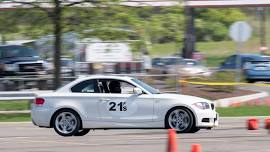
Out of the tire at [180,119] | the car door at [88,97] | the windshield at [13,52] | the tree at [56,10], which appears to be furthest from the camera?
the windshield at [13,52]

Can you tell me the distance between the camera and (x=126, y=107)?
16734 mm

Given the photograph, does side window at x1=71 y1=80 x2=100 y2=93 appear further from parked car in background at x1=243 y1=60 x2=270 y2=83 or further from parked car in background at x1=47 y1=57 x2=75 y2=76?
parked car in background at x1=243 y1=60 x2=270 y2=83

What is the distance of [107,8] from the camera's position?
82.5 ft

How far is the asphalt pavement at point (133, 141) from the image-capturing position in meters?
13.7

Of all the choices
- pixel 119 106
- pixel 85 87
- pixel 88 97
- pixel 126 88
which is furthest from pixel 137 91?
pixel 85 87

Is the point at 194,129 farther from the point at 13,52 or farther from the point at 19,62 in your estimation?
the point at 13,52

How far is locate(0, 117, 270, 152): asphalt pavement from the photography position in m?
13.7

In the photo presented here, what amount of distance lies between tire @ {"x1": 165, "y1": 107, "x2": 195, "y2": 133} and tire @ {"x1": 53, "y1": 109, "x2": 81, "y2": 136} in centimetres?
198

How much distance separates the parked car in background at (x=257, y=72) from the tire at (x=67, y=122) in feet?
71.8

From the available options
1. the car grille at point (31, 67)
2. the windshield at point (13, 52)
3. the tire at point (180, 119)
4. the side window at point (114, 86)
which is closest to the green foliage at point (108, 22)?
the side window at point (114, 86)

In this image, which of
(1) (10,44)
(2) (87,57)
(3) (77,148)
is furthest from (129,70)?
(3) (77,148)

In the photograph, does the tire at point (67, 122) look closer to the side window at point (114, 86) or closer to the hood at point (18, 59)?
the side window at point (114, 86)

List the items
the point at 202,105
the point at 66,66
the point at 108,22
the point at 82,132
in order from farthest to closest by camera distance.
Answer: the point at 66,66
the point at 108,22
the point at 82,132
the point at 202,105

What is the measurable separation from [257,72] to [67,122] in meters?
22.3
